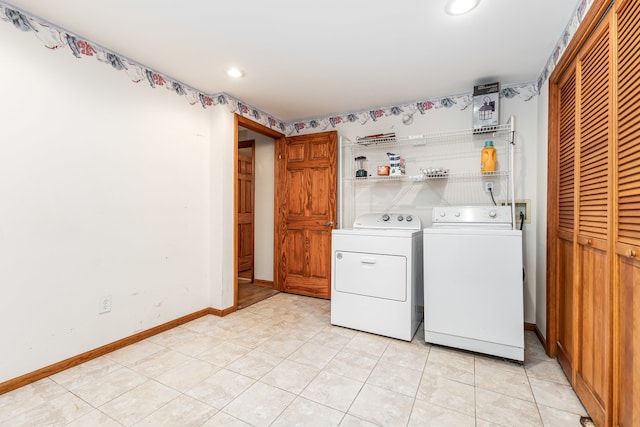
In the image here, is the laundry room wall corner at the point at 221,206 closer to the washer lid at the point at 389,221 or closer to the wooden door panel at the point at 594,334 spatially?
the washer lid at the point at 389,221

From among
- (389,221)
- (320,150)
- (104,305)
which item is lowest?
(104,305)

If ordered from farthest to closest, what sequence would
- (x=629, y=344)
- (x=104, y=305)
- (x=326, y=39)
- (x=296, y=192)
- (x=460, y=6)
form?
(x=296, y=192) → (x=104, y=305) → (x=326, y=39) → (x=460, y=6) → (x=629, y=344)

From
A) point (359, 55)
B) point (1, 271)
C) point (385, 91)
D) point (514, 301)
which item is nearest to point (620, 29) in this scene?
point (359, 55)

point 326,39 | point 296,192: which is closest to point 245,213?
point 296,192

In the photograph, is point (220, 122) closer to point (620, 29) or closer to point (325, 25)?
point (325, 25)

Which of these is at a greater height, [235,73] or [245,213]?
[235,73]

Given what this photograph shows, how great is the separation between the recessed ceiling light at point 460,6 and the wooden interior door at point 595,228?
61 centimetres

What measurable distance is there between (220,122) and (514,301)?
2876 millimetres

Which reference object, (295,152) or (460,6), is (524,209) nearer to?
(460,6)

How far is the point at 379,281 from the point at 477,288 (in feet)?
2.34

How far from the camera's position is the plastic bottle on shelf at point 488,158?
8.18ft

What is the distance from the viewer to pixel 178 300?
2.55 metres

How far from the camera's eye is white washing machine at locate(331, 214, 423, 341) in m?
2.24

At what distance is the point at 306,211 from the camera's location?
3465mm
